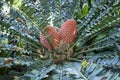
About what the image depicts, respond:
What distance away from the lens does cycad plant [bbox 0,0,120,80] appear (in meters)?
1.46

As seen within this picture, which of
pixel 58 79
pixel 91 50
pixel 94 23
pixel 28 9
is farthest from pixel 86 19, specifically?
pixel 58 79

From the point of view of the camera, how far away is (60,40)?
1589 millimetres

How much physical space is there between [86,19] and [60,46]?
0.78 ft

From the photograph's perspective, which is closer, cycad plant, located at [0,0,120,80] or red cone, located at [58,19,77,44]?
cycad plant, located at [0,0,120,80]

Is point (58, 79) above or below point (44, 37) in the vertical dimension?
below

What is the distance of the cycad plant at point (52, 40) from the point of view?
4.80ft

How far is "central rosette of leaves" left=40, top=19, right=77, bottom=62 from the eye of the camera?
154cm

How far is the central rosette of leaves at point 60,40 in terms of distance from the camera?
5.06 ft

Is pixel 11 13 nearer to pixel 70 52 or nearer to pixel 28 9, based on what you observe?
pixel 28 9

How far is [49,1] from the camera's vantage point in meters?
1.72

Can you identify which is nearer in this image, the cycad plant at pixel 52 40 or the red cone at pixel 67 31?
the cycad plant at pixel 52 40

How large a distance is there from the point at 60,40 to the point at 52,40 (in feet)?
0.22

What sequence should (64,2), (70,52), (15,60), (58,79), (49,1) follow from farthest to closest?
(64,2) < (49,1) < (70,52) < (15,60) < (58,79)

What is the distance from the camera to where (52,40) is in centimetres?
154
